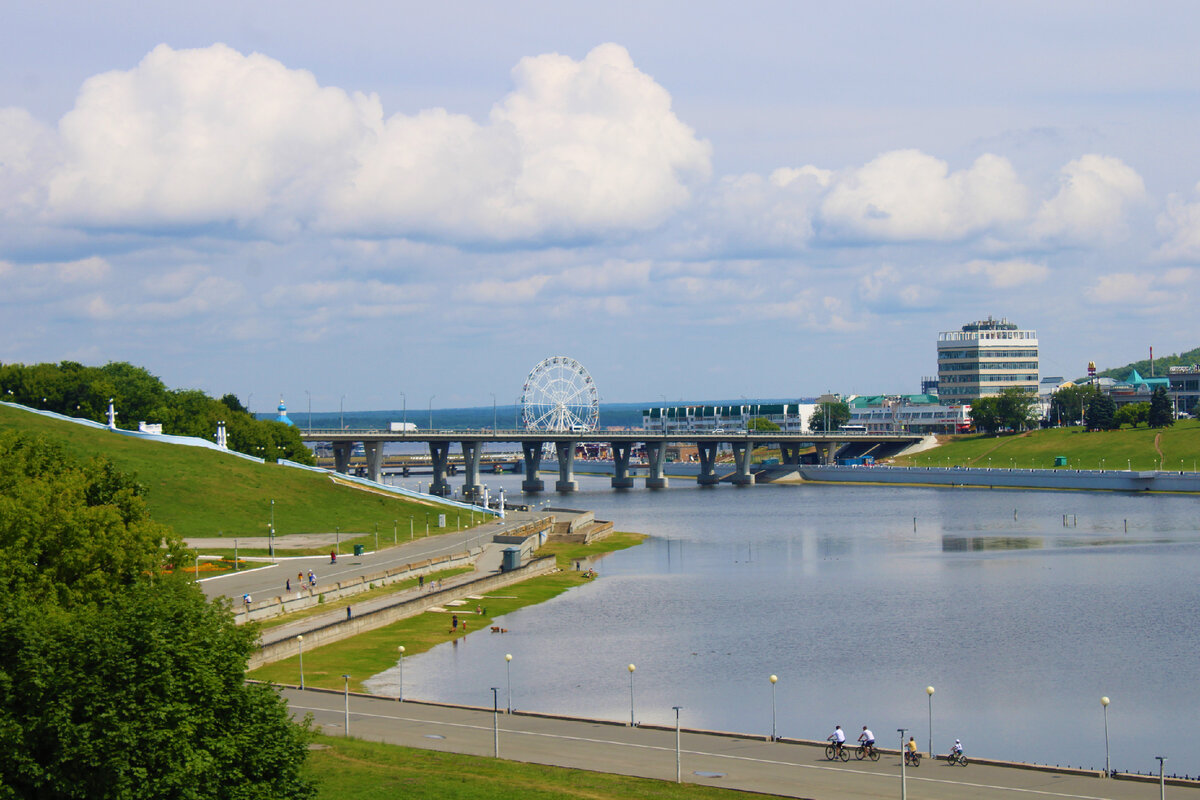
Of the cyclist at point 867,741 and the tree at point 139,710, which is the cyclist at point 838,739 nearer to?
the cyclist at point 867,741

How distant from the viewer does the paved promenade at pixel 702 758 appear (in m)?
43.6

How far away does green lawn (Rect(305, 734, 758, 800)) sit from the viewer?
42.2m

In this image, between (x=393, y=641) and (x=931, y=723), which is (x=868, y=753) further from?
(x=393, y=641)

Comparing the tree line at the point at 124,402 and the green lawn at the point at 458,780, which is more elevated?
the tree line at the point at 124,402

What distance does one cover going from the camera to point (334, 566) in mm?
106000

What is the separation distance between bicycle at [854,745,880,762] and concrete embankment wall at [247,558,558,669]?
84.3 ft

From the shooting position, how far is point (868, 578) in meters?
108

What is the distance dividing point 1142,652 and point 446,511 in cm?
9994

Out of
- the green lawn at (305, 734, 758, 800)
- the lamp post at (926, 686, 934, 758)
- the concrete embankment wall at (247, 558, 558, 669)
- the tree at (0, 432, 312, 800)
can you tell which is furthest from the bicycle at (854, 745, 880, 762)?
the concrete embankment wall at (247, 558, 558, 669)

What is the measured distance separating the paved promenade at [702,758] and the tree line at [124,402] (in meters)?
132

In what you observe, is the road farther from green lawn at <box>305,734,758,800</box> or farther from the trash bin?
green lawn at <box>305,734,758,800</box>

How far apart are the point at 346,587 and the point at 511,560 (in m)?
20.7

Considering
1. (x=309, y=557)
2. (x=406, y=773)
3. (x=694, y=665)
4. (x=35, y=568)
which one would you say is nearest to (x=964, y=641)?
(x=694, y=665)

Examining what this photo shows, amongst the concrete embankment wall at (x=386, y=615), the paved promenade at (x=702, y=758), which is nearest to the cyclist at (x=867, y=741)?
the paved promenade at (x=702, y=758)
